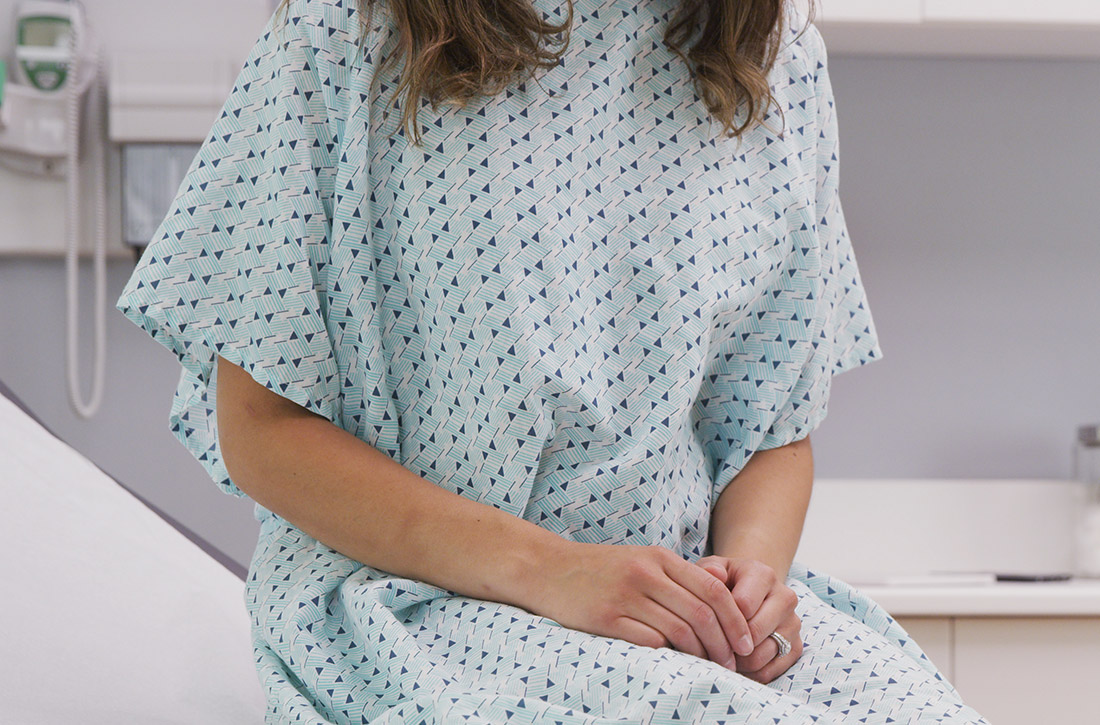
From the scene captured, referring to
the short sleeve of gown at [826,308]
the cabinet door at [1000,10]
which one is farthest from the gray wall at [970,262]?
the short sleeve of gown at [826,308]

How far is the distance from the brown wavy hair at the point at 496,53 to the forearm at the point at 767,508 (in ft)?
0.86

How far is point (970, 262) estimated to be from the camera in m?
1.93

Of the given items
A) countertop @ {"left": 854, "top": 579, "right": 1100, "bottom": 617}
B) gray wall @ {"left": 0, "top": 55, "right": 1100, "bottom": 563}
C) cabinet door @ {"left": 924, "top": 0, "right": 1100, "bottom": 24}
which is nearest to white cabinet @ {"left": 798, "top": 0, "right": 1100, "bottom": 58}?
cabinet door @ {"left": 924, "top": 0, "right": 1100, "bottom": 24}

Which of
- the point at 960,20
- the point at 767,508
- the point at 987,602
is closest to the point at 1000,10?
the point at 960,20

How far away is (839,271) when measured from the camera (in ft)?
3.06

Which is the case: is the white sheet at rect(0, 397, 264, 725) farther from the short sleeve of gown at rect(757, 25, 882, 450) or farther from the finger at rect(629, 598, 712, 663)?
the short sleeve of gown at rect(757, 25, 882, 450)

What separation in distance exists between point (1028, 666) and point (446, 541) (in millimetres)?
1123

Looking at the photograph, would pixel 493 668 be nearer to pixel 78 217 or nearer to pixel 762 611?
pixel 762 611

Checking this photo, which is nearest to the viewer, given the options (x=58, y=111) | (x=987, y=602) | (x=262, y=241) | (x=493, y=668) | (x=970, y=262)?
(x=493, y=668)

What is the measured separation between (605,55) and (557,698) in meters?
0.45

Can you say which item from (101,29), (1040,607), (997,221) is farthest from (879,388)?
(101,29)

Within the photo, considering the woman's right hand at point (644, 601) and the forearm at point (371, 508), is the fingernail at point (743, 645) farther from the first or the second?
the forearm at point (371, 508)

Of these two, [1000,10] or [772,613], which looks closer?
[772,613]

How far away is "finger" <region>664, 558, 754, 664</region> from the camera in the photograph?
2.14 feet
